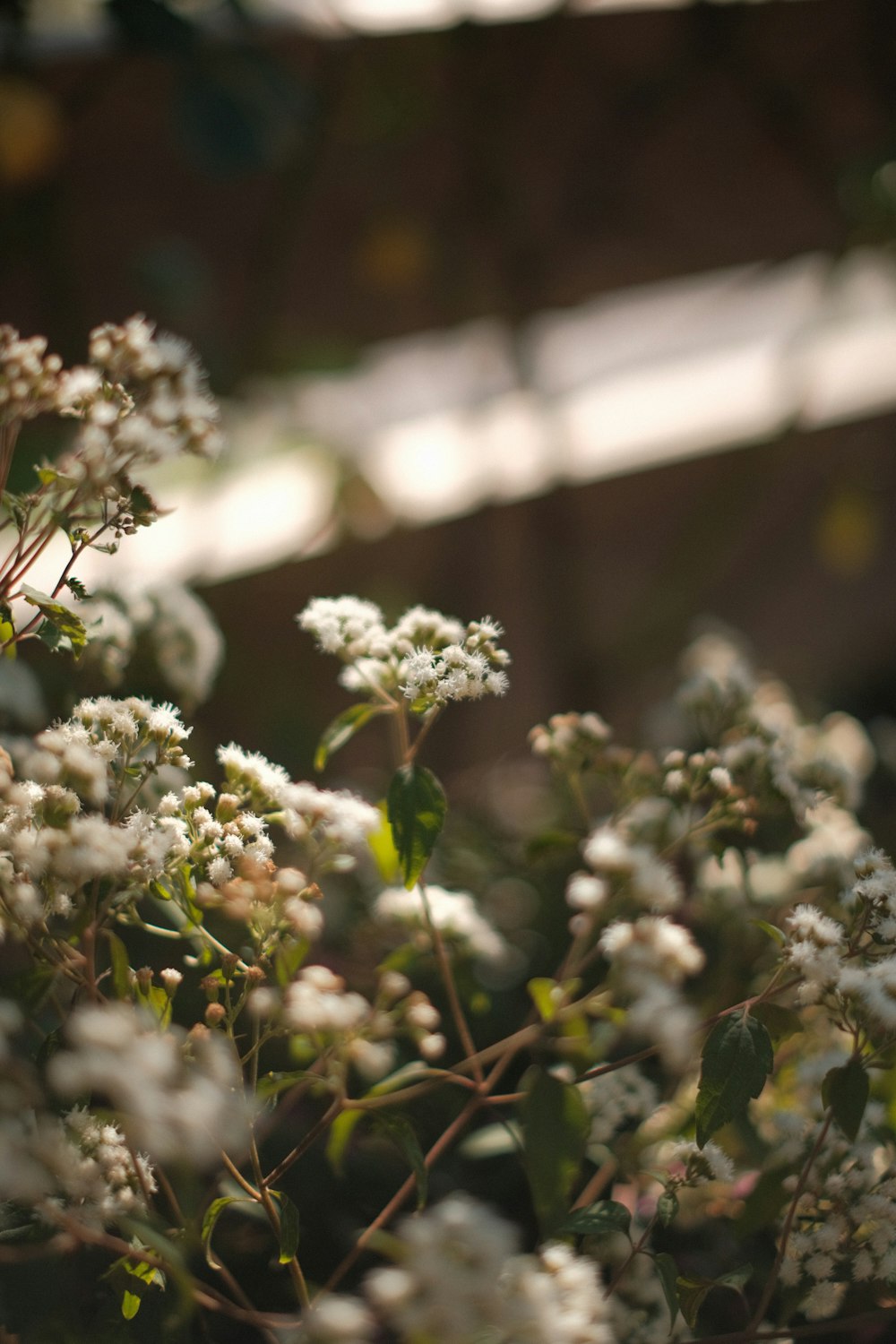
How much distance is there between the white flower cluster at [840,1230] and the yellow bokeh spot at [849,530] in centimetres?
124

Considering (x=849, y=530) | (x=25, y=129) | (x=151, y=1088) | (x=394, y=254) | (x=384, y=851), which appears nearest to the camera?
(x=151, y=1088)

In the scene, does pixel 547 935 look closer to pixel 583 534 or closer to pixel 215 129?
pixel 215 129

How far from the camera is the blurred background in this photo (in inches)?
51.3

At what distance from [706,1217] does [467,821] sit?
0.41m

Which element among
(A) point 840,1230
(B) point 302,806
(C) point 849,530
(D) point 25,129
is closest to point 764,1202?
(A) point 840,1230

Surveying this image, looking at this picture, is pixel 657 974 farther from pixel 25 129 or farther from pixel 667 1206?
pixel 25 129

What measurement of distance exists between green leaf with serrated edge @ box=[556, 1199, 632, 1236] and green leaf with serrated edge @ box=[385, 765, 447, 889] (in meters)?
0.14

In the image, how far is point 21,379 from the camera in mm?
390

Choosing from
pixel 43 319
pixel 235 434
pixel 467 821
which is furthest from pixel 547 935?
pixel 43 319

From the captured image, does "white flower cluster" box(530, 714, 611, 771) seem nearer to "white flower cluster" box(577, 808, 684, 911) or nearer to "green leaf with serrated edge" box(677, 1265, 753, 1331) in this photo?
"white flower cluster" box(577, 808, 684, 911)

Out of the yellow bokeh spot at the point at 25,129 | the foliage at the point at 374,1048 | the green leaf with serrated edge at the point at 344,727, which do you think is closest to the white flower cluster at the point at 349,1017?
the foliage at the point at 374,1048

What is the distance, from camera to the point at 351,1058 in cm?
39

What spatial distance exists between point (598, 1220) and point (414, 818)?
166mm

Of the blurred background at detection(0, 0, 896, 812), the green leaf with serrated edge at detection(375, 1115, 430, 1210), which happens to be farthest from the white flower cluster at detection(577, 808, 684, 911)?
the blurred background at detection(0, 0, 896, 812)
